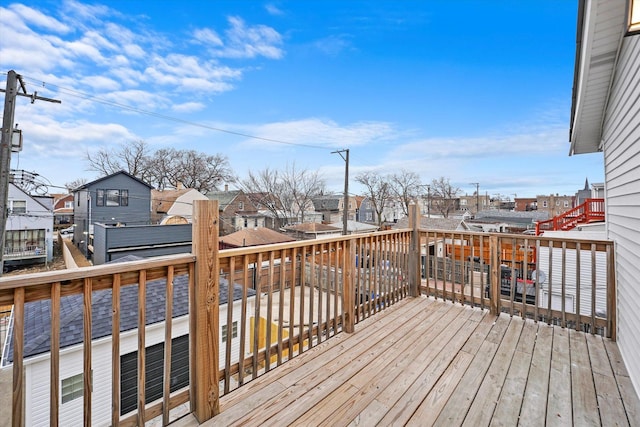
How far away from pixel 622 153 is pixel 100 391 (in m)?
7.14

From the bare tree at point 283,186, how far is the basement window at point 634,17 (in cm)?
2148

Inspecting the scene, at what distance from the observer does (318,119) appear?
1838 cm

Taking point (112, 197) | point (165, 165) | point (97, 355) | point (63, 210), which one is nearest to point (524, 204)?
point (165, 165)

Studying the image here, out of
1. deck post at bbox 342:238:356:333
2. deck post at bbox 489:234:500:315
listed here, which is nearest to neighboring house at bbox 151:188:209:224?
deck post at bbox 342:238:356:333

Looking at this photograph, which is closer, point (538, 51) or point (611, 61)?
point (611, 61)

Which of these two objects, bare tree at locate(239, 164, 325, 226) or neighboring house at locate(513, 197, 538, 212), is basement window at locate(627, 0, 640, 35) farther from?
neighboring house at locate(513, 197, 538, 212)

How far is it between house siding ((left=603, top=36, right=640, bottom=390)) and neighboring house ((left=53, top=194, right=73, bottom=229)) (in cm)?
3732

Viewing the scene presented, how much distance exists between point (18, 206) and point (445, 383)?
72.6ft

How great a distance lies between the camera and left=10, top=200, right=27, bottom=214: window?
1558cm

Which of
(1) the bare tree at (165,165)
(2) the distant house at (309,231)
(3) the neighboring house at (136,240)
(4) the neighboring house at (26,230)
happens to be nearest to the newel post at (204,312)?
(3) the neighboring house at (136,240)

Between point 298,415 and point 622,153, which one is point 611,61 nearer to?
point 622,153

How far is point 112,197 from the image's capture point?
18.9m

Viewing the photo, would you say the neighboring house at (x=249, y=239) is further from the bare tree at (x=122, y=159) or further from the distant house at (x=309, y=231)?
the bare tree at (x=122, y=159)

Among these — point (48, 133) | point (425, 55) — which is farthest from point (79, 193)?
point (425, 55)
